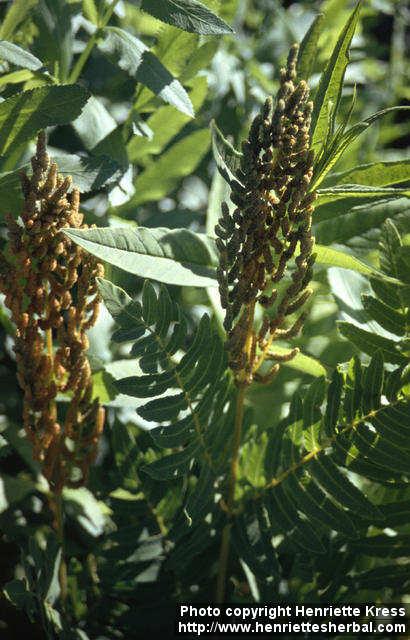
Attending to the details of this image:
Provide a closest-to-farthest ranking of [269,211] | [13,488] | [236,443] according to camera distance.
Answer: [269,211] → [236,443] → [13,488]

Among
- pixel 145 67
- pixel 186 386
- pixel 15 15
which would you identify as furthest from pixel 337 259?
pixel 15 15

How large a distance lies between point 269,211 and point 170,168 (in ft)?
1.12

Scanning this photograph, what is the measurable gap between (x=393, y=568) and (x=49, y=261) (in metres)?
0.46

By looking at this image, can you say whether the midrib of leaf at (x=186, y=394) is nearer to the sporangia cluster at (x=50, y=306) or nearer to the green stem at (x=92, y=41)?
Result: the sporangia cluster at (x=50, y=306)

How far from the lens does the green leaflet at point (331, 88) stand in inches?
24.5

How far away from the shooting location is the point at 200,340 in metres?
0.68

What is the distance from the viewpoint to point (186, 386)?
2.25ft

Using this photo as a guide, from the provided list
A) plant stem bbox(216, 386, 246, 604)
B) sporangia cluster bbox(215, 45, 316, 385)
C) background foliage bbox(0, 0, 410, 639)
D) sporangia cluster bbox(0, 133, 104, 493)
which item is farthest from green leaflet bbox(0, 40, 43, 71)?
plant stem bbox(216, 386, 246, 604)

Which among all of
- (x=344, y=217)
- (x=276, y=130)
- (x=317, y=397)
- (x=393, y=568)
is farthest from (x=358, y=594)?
(x=276, y=130)

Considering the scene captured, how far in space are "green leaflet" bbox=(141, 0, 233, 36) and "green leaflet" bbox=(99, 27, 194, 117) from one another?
6 cm

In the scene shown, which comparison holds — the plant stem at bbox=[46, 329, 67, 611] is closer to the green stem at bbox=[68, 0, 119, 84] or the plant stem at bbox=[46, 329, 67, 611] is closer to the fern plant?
the fern plant

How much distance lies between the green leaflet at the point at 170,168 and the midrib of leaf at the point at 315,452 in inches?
14.7

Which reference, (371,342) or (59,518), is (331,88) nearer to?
(371,342)

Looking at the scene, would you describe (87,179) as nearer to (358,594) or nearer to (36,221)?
(36,221)
